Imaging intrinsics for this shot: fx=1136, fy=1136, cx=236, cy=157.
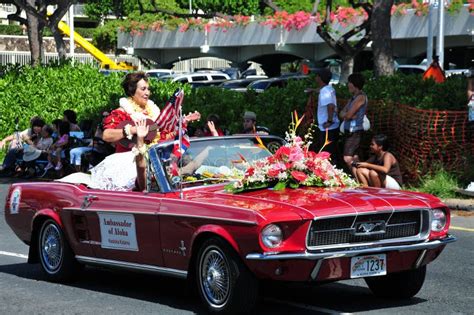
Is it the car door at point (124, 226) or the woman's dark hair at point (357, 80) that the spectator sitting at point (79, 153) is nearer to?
the woman's dark hair at point (357, 80)

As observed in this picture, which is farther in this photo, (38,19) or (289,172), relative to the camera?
(38,19)

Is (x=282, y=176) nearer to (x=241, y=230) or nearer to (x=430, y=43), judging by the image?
(x=241, y=230)

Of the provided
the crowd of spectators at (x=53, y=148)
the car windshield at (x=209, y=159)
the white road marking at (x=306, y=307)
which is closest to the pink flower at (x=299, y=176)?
the car windshield at (x=209, y=159)

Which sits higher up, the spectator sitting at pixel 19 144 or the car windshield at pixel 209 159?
the car windshield at pixel 209 159

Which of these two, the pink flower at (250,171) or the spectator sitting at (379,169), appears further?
the spectator sitting at (379,169)

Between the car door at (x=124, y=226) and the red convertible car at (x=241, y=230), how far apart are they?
0.01 meters

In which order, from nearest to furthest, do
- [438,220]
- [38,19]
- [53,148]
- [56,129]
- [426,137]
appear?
1. [438,220]
2. [426,137]
3. [53,148]
4. [56,129]
5. [38,19]

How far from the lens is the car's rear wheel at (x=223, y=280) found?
338 inches

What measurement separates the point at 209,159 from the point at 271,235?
1820 millimetres

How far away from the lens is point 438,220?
9242mm

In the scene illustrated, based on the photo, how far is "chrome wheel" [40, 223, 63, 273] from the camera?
11010 mm

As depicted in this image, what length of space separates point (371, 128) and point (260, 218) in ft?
33.8

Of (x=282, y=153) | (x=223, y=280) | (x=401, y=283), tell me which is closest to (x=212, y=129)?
(x=282, y=153)

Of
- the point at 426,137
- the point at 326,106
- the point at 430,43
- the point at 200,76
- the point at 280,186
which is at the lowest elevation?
the point at 426,137
